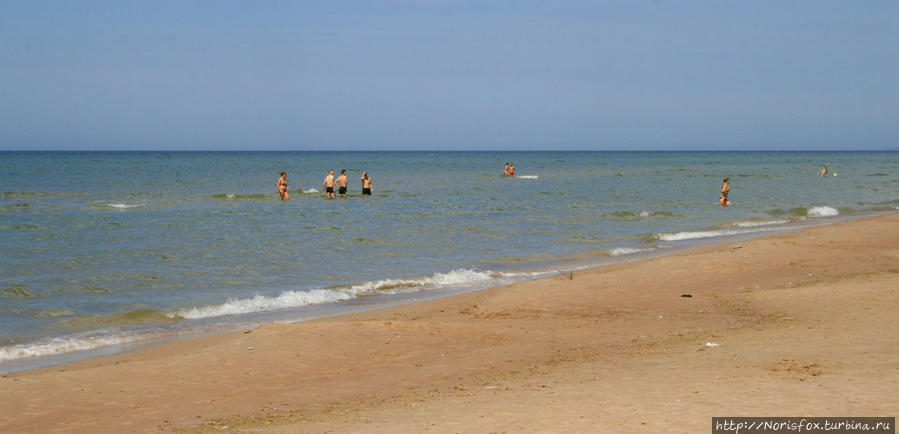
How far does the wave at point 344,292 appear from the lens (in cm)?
1276

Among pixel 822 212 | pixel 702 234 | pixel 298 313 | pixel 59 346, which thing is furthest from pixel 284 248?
pixel 822 212

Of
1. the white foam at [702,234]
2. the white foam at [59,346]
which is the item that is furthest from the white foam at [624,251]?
the white foam at [59,346]

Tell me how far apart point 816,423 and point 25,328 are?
34.0 ft

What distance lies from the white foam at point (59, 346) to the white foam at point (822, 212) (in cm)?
2784

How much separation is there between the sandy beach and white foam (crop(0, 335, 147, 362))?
96cm

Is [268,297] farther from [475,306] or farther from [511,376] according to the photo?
[511,376]

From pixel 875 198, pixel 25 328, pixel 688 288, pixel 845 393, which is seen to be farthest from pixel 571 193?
pixel 845 393

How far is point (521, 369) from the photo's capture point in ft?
26.9

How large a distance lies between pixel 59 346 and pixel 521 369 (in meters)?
6.15

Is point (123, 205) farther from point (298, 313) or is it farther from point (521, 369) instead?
point (521, 369)

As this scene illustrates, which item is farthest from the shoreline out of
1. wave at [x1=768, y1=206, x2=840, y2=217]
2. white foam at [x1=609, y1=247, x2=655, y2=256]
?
wave at [x1=768, y1=206, x2=840, y2=217]

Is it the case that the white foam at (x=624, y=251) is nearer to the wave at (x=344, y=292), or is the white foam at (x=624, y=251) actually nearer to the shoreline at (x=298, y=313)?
the shoreline at (x=298, y=313)

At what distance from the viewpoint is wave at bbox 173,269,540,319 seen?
41.9 feet

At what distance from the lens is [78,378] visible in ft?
26.8
